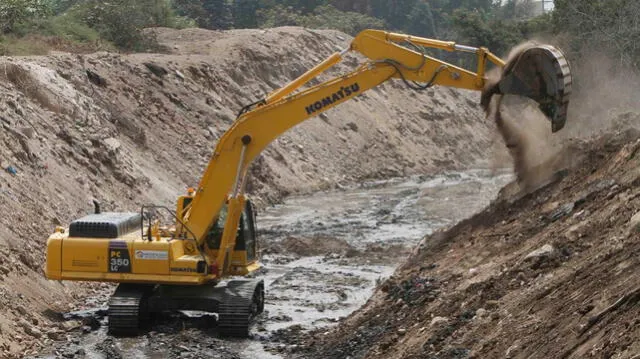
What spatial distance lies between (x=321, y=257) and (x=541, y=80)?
962 cm

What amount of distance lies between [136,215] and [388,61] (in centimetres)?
454

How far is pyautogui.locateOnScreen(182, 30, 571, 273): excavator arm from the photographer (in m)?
15.8

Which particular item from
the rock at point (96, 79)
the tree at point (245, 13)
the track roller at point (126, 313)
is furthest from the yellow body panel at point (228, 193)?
the tree at point (245, 13)

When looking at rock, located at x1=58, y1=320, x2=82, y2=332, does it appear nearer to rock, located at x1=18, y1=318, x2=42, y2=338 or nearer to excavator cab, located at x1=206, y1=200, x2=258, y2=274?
rock, located at x1=18, y1=318, x2=42, y2=338

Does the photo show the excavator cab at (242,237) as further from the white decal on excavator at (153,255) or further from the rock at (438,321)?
the rock at (438,321)

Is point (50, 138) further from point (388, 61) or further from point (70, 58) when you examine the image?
point (388, 61)

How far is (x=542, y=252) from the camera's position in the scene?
12.8 metres

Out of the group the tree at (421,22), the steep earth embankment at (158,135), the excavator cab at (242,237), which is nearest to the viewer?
the excavator cab at (242,237)

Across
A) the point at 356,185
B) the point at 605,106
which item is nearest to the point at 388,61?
the point at 605,106

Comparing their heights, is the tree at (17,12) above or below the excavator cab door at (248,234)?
above

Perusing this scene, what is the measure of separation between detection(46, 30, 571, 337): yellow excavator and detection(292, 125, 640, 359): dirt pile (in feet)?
Result: 4.92

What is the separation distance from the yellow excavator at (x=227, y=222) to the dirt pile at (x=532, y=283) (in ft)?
4.92

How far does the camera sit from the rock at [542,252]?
1269cm

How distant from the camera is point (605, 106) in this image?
2259cm
